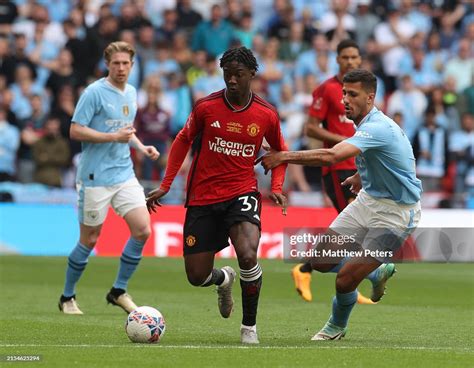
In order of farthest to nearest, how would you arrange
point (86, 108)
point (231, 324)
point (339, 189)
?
point (339, 189)
point (86, 108)
point (231, 324)

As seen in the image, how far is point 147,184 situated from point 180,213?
142 cm

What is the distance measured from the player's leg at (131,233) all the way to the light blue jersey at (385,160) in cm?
351

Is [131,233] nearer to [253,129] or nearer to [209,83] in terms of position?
[253,129]

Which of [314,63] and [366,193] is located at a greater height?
[314,63]

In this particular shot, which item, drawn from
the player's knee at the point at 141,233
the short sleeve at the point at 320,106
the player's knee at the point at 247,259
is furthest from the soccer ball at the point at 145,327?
the short sleeve at the point at 320,106

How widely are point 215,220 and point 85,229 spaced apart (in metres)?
3.16

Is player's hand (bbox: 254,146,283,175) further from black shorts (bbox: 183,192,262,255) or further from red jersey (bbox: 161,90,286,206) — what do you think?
black shorts (bbox: 183,192,262,255)

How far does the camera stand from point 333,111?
47.0 feet

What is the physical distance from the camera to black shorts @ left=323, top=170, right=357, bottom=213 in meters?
14.1

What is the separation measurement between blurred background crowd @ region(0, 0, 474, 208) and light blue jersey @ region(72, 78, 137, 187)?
31.1 feet

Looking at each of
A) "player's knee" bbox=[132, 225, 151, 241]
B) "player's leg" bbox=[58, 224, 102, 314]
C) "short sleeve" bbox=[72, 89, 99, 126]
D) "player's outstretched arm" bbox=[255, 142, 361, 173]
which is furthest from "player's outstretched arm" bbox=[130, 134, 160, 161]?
"player's outstretched arm" bbox=[255, 142, 361, 173]

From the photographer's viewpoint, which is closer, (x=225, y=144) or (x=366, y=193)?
(x=225, y=144)

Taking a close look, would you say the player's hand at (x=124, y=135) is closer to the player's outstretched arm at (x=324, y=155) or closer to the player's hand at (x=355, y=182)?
the player's hand at (x=355, y=182)

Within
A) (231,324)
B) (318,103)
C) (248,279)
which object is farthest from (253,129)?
(318,103)
